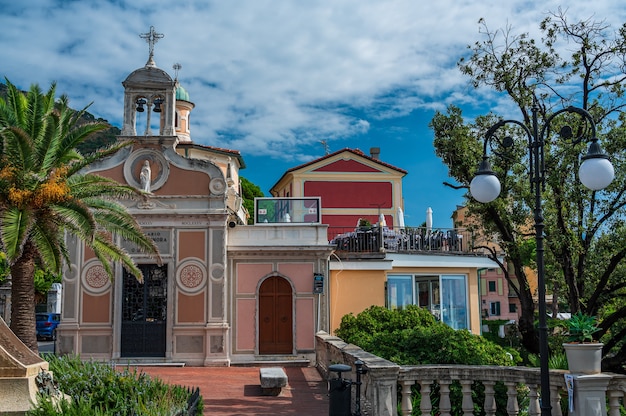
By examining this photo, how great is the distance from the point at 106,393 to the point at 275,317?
449 inches

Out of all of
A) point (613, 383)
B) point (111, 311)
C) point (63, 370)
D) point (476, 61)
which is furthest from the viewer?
point (111, 311)

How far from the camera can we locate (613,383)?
741cm

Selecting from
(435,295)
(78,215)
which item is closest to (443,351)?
(78,215)

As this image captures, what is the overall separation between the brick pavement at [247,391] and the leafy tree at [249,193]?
3005 centimetres

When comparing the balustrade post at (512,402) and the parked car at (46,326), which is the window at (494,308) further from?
the balustrade post at (512,402)

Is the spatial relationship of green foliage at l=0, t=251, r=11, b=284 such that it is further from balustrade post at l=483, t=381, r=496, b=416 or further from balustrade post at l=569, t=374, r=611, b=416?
balustrade post at l=569, t=374, r=611, b=416

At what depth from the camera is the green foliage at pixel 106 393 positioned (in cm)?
705

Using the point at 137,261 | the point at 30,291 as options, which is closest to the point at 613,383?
the point at 30,291

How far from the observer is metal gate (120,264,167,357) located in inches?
742

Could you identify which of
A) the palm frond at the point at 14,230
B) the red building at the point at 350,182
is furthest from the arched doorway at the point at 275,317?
the red building at the point at 350,182

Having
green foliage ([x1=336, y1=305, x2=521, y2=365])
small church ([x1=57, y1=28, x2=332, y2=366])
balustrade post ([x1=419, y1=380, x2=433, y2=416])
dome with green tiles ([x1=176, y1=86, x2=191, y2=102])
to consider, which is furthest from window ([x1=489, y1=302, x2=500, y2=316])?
balustrade post ([x1=419, y1=380, x2=433, y2=416])

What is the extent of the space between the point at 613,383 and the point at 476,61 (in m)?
10.6

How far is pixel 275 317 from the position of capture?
19.8 metres

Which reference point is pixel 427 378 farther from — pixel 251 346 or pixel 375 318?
pixel 251 346
